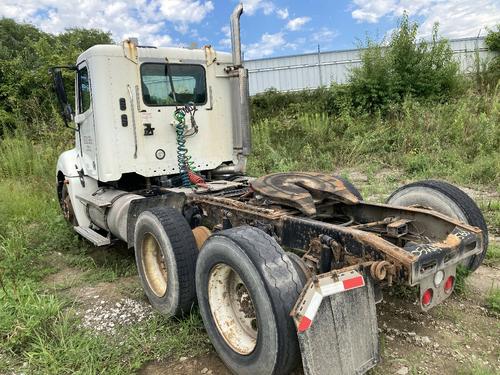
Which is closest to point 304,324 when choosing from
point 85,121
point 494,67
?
point 85,121

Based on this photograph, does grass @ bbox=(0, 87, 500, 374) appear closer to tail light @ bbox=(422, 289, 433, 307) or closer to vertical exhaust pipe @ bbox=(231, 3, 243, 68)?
tail light @ bbox=(422, 289, 433, 307)

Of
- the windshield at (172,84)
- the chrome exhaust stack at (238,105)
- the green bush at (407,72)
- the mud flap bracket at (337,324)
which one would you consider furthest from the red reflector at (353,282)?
the green bush at (407,72)

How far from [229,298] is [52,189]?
612 cm

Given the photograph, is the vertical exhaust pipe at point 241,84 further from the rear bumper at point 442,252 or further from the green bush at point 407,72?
the green bush at point 407,72

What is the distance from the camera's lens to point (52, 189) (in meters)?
7.77

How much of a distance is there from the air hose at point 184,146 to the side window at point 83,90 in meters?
1.07

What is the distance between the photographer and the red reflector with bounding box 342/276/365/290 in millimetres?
2211

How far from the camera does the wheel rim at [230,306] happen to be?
2730mm

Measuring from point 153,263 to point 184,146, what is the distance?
5.69 ft

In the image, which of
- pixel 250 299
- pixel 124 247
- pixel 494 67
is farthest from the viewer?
pixel 494 67

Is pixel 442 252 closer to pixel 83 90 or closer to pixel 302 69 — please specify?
pixel 83 90

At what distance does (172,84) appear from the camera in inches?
196

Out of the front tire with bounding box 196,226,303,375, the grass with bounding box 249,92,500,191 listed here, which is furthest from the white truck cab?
the grass with bounding box 249,92,500,191

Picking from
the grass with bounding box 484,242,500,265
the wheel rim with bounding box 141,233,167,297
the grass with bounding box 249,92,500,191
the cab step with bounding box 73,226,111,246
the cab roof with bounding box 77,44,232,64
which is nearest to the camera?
the wheel rim with bounding box 141,233,167,297
